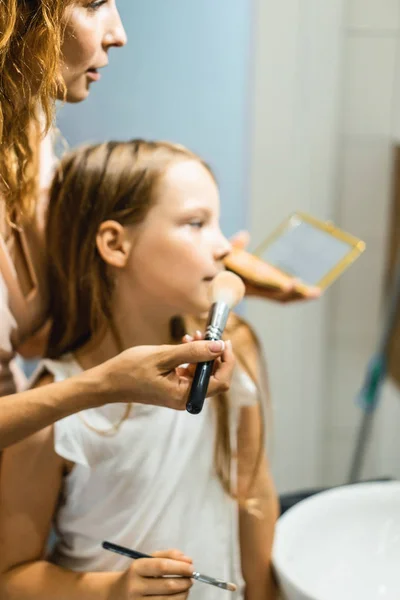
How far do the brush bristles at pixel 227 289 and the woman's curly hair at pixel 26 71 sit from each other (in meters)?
0.20

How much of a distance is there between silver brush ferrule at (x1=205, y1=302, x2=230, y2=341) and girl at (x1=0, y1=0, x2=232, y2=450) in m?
0.02

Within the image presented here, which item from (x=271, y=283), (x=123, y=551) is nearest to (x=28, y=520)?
(x=123, y=551)

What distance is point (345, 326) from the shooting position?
1258mm

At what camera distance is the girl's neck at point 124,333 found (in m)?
0.75

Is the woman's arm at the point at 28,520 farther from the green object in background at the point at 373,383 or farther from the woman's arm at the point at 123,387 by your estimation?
the green object in background at the point at 373,383

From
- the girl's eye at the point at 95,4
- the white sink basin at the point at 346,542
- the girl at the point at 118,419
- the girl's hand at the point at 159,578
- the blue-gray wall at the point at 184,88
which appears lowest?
the white sink basin at the point at 346,542

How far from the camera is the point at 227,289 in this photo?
0.68 m

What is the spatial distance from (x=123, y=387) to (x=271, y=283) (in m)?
0.27

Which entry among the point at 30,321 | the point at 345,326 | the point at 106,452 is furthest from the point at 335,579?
the point at 345,326

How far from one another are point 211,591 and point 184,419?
16 centimetres

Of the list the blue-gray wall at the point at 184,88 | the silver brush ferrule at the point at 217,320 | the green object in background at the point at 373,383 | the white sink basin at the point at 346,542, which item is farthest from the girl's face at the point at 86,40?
the green object in background at the point at 373,383

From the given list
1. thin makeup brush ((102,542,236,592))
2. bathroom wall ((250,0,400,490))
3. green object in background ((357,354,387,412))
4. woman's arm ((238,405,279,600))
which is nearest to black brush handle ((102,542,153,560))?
thin makeup brush ((102,542,236,592))

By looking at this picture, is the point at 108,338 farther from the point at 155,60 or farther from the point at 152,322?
the point at 155,60

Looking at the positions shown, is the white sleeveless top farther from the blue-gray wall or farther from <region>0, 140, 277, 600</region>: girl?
the blue-gray wall
